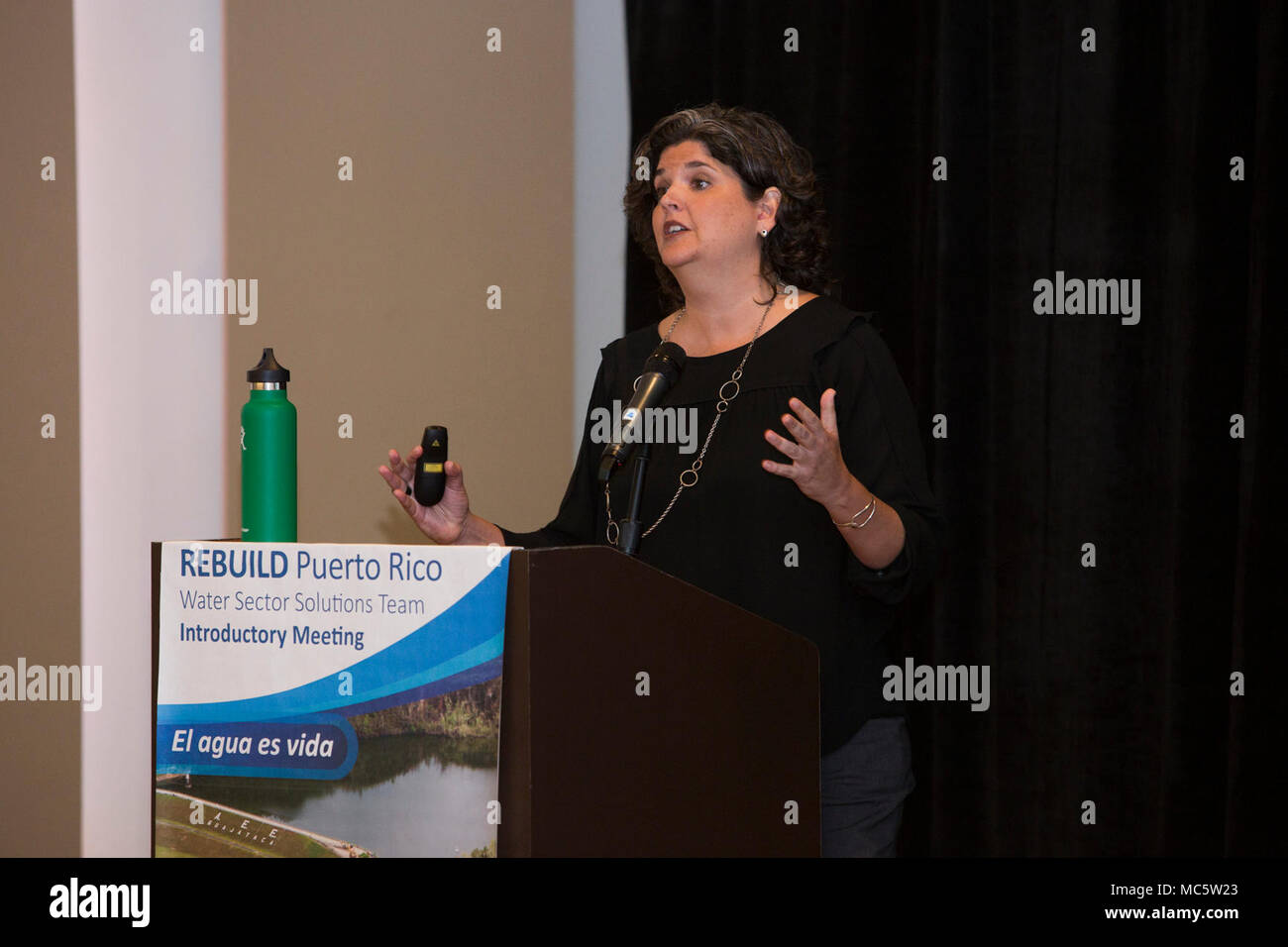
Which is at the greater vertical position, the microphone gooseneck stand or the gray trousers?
the microphone gooseneck stand

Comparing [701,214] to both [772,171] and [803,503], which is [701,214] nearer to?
[772,171]

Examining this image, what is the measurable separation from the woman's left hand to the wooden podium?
196 millimetres

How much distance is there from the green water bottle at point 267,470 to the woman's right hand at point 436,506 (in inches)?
9.5

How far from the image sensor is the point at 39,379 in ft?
9.66

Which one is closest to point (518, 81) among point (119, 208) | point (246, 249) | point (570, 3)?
point (570, 3)

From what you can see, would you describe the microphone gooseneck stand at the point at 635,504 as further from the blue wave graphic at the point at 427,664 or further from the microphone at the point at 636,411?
the blue wave graphic at the point at 427,664

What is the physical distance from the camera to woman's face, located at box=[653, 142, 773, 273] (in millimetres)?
1910

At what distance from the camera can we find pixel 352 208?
296 cm

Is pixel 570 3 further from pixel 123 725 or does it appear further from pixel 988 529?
pixel 123 725

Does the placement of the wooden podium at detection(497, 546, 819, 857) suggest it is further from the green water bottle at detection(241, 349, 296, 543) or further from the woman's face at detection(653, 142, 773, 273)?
the woman's face at detection(653, 142, 773, 273)

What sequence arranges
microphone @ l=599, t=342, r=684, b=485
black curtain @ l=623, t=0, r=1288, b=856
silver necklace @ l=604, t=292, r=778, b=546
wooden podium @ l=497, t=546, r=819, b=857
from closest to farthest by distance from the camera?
wooden podium @ l=497, t=546, r=819, b=857 < microphone @ l=599, t=342, r=684, b=485 < silver necklace @ l=604, t=292, r=778, b=546 < black curtain @ l=623, t=0, r=1288, b=856

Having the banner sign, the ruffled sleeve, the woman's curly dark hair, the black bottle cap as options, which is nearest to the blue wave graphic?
the banner sign

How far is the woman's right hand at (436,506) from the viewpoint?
5.16ft

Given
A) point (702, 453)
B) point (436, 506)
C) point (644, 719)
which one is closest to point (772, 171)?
point (702, 453)
